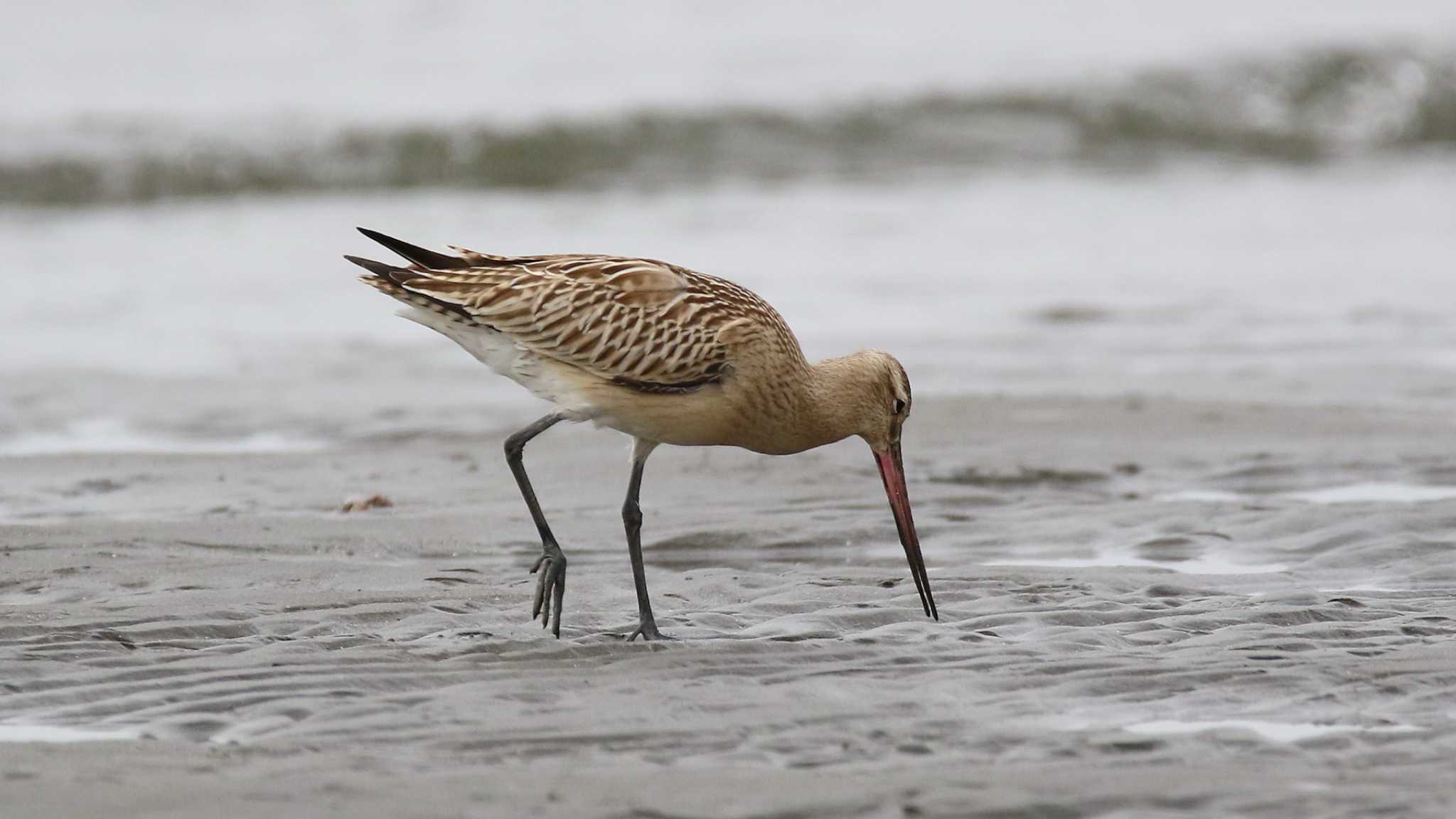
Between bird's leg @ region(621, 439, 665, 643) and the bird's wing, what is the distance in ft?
0.98

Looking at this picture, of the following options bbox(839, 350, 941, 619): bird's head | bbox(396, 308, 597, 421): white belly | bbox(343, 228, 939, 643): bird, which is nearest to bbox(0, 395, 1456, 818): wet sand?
bbox(839, 350, 941, 619): bird's head

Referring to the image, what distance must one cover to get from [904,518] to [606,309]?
45.9 inches

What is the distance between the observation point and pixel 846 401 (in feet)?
20.3

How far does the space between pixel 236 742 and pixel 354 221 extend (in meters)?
11.9

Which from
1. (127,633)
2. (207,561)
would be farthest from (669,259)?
(127,633)

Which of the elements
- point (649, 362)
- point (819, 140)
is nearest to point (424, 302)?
point (649, 362)

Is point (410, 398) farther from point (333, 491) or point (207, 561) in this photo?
point (207, 561)

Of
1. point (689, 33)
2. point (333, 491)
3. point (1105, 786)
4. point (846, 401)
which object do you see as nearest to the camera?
point (1105, 786)

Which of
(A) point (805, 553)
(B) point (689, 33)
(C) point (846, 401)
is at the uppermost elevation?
(B) point (689, 33)

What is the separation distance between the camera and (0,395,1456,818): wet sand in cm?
430

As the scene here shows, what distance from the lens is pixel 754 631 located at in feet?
18.8

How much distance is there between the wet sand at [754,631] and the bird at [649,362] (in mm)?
492

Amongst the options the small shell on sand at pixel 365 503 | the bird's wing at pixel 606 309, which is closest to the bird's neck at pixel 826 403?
the bird's wing at pixel 606 309

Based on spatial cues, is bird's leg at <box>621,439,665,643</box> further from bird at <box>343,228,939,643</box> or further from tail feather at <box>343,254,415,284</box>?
tail feather at <box>343,254,415,284</box>
